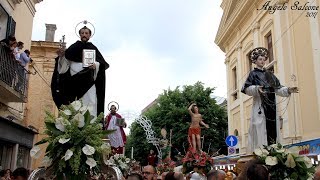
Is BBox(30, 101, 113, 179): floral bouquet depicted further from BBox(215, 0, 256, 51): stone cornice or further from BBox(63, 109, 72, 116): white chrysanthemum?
BBox(215, 0, 256, 51): stone cornice

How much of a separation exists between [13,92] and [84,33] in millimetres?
7016

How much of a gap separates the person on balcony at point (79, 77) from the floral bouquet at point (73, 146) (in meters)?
1.19

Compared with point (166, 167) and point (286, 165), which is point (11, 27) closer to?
point (166, 167)

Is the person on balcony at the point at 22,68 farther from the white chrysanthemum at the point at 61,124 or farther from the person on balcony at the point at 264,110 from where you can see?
the white chrysanthemum at the point at 61,124

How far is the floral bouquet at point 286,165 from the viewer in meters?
4.01

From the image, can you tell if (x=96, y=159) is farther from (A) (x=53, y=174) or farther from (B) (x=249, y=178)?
(B) (x=249, y=178)

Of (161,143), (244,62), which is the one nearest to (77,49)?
(244,62)

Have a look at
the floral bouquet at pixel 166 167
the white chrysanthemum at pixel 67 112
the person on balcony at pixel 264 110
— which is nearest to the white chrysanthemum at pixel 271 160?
the person on balcony at pixel 264 110

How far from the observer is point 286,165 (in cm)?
404

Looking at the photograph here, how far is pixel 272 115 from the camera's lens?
5.46m

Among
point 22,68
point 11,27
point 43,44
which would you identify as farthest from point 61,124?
point 43,44

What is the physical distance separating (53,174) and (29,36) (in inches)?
475

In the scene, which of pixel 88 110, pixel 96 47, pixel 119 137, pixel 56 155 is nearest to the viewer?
pixel 56 155

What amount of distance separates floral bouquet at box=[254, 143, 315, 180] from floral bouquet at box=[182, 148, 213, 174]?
2.06 meters
